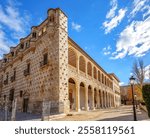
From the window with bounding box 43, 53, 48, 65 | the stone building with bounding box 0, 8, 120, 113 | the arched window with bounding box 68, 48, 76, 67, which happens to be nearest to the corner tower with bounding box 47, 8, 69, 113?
the stone building with bounding box 0, 8, 120, 113

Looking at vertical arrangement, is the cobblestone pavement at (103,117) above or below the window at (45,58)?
below

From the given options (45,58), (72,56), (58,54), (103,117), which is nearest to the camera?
(103,117)

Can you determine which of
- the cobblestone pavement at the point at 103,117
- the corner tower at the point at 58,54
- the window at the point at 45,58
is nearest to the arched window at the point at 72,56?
the corner tower at the point at 58,54

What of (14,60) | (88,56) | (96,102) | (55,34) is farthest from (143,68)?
(14,60)

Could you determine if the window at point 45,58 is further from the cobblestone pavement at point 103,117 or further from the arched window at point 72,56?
the cobblestone pavement at point 103,117

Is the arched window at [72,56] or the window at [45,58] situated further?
the arched window at [72,56]

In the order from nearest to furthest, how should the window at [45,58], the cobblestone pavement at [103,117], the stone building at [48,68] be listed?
the cobblestone pavement at [103,117]
the stone building at [48,68]
the window at [45,58]

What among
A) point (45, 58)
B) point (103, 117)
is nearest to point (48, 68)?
point (45, 58)

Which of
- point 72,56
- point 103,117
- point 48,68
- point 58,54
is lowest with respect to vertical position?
point 103,117

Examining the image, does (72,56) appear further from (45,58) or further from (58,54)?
(58,54)

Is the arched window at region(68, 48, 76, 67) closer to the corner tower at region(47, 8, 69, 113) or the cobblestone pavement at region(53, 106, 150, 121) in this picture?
the corner tower at region(47, 8, 69, 113)

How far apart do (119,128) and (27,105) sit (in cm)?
1253

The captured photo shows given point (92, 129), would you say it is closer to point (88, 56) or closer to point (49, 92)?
point (49, 92)

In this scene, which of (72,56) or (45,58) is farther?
(72,56)
